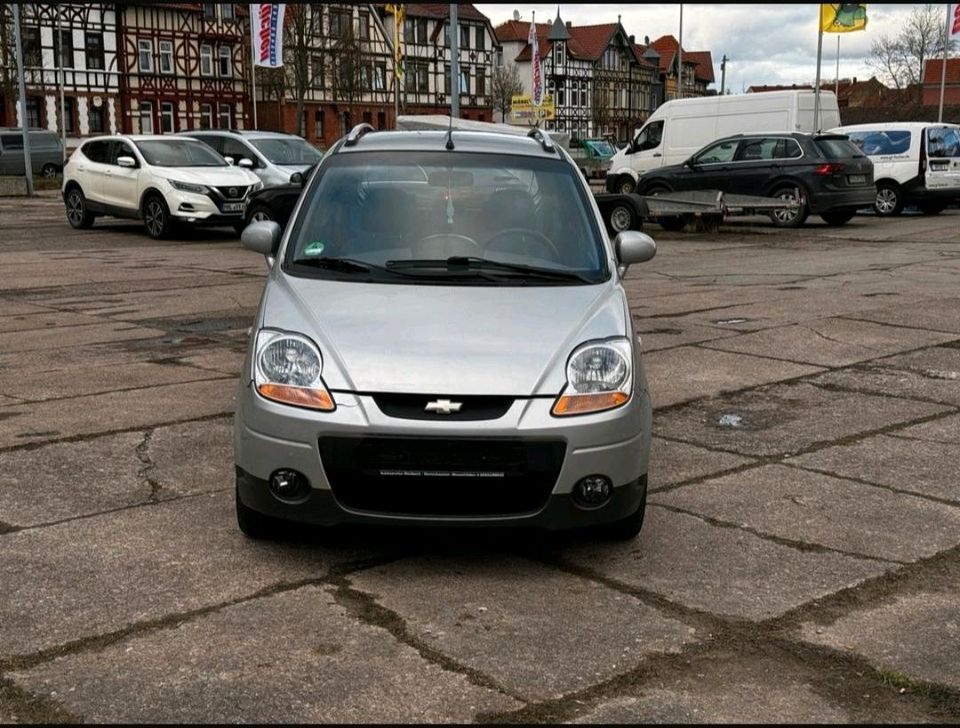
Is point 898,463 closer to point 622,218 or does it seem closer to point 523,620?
point 523,620

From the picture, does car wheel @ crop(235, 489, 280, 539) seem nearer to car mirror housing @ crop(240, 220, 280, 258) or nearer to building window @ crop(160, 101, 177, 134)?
car mirror housing @ crop(240, 220, 280, 258)

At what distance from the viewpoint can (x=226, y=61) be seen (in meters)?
75.4

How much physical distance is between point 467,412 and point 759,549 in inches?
57.2

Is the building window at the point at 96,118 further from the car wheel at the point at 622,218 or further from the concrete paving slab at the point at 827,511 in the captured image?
the concrete paving slab at the point at 827,511

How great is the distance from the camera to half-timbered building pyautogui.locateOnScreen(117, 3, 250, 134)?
230 feet

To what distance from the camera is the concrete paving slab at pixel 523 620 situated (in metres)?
3.95

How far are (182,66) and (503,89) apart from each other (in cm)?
2429

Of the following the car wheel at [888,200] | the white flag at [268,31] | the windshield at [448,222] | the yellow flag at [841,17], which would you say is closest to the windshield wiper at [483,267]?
the windshield at [448,222]

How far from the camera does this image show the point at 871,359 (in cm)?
960

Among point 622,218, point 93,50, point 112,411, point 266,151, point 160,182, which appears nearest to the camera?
point 112,411

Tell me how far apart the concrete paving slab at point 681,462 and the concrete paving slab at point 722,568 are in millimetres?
766

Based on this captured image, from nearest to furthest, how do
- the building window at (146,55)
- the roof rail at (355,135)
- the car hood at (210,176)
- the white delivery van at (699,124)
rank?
the roof rail at (355,135), the car hood at (210,176), the white delivery van at (699,124), the building window at (146,55)

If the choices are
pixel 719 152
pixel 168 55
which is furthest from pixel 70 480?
pixel 168 55

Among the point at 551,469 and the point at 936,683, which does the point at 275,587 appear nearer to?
the point at 551,469
